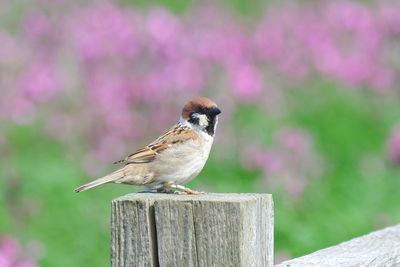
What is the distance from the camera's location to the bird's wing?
4367 millimetres

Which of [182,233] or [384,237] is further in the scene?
[384,237]

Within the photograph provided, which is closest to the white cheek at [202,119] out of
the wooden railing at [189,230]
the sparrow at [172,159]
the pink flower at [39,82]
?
the sparrow at [172,159]

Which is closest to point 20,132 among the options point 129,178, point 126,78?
Answer: point 126,78

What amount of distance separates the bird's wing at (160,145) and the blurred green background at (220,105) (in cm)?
197

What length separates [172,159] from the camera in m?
4.37

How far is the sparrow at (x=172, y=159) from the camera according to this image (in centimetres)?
433

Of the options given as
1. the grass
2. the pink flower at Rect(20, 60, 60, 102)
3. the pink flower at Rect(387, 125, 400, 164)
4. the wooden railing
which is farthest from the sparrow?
the pink flower at Rect(20, 60, 60, 102)

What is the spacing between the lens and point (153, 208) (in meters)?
2.73

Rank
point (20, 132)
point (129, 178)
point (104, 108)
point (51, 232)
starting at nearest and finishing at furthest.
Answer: point (129, 178) → point (51, 232) → point (104, 108) → point (20, 132)

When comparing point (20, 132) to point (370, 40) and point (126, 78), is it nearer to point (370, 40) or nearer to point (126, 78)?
point (126, 78)

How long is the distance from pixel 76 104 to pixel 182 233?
6.93 meters

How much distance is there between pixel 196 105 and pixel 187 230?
1.87 m

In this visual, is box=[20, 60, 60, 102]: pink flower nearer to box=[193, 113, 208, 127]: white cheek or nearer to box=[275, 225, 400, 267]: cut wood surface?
box=[193, 113, 208, 127]: white cheek

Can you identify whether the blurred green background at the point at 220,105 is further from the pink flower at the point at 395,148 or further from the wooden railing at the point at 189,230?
the wooden railing at the point at 189,230
